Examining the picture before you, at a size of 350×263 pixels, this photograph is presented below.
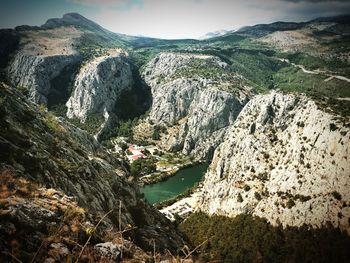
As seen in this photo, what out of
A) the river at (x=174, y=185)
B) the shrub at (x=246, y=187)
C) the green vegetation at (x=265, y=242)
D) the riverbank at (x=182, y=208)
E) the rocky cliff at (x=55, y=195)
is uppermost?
the rocky cliff at (x=55, y=195)

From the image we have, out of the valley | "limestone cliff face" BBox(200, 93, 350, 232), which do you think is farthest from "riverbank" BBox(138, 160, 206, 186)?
"limestone cliff face" BBox(200, 93, 350, 232)

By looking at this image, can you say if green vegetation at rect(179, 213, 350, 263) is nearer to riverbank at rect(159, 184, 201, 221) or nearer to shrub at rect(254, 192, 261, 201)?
shrub at rect(254, 192, 261, 201)

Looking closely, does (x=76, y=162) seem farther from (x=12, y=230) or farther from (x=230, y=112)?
(x=230, y=112)

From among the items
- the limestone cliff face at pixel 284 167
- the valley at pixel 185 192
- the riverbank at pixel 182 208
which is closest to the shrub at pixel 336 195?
the limestone cliff face at pixel 284 167

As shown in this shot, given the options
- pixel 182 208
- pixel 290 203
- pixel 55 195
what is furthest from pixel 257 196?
pixel 55 195

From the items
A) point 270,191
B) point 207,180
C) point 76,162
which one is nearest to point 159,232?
point 76,162

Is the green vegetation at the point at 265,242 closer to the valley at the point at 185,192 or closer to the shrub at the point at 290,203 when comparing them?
the valley at the point at 185,192
